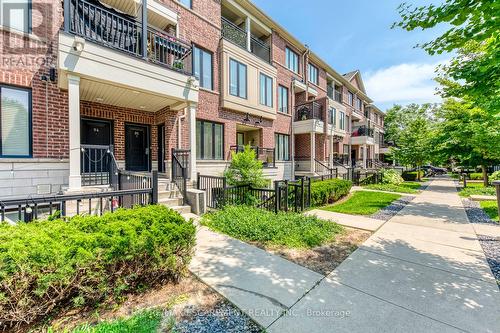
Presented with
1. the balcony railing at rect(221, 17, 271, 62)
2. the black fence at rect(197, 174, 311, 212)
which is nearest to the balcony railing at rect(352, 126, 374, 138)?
the balcony railing at rect(221, 17, 271, 62)

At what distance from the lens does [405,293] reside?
10.5 ft

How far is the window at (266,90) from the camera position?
1388 centimetres

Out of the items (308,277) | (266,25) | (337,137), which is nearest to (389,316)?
(308,277)

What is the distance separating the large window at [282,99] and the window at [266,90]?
1.68 meters

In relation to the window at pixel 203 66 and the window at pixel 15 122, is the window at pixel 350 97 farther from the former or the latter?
the window at pixel 15 122

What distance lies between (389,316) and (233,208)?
16.7 ft

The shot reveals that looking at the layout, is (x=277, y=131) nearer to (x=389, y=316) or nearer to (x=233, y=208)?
(x=233, y=208)

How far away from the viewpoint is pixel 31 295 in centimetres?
224

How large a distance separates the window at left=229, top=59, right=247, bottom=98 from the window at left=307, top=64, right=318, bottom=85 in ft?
28.2

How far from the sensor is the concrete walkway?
2596 millimetres

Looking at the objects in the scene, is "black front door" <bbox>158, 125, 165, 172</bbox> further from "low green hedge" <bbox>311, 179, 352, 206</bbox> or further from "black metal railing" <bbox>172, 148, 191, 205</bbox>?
"low green hedge" <bbox>311, 179, 352, 206</bbox>

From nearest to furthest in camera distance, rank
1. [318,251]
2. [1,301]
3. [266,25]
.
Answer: [1,301] → [318,251] → [266,25]

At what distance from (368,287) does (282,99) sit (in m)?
14.7

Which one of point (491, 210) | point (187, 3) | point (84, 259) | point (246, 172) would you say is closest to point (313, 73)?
point (187, 3)
